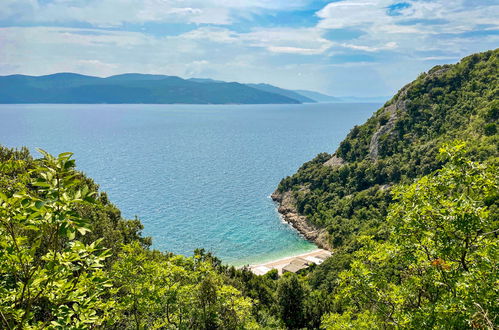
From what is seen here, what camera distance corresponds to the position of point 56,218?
3.54m

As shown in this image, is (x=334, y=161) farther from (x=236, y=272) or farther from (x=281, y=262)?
(x=236, y=272)

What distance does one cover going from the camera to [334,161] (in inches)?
3118

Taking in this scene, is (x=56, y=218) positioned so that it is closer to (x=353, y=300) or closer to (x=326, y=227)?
(x=353, y=300)

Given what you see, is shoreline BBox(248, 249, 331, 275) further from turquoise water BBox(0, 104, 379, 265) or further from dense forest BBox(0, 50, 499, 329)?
dense forest BBox(0, 50, 499, 329)

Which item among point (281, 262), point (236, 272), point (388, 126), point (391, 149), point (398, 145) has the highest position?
point (388, 126)

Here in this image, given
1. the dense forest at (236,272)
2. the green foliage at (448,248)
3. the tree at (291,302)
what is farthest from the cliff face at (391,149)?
the green foliage at (448,248)

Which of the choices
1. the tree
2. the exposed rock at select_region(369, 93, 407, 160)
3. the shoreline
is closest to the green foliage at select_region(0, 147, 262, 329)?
the tree

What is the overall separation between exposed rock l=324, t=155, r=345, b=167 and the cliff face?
12.0 inches

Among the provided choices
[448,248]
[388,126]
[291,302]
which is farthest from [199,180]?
[448,248]

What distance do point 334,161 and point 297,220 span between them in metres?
21.4

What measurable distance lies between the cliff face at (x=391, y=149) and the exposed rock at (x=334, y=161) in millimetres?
305

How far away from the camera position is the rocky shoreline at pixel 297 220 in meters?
58.3

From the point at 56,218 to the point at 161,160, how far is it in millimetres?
118944

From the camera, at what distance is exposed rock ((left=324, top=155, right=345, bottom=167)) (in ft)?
252
